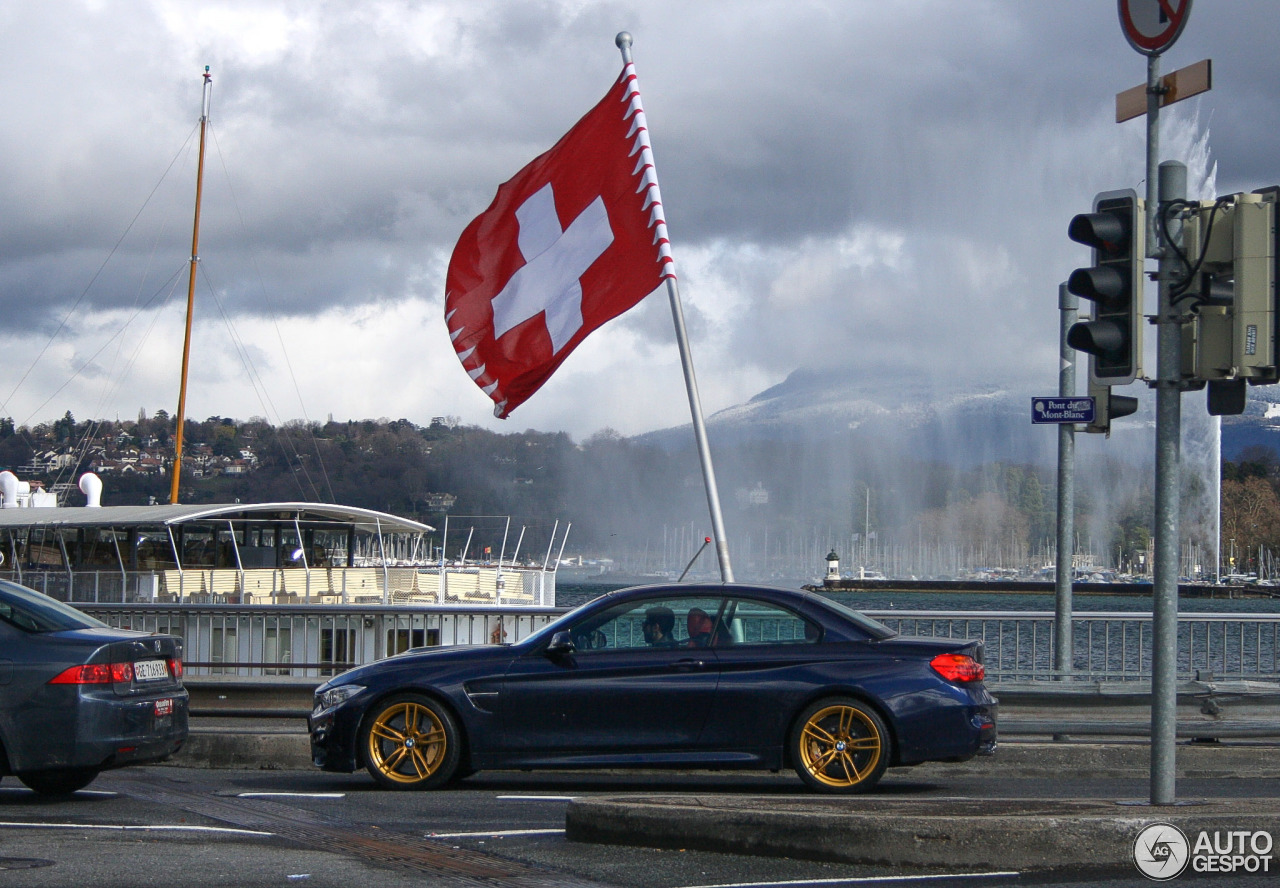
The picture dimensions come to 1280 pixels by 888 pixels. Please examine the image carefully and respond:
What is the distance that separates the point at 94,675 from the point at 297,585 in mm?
23865

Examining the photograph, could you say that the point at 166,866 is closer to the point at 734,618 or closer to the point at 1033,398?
the point at 734,618

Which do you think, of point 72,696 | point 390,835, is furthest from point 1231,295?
point 72,696

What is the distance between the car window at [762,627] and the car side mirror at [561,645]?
1.07m

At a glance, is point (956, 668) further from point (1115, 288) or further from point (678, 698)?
point (1115, 288)

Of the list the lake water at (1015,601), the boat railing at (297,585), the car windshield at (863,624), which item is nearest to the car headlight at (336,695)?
the car windshield at (863,624)

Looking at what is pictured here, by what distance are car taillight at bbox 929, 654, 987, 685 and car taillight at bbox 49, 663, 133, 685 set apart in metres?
5.75

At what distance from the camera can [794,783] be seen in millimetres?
11297

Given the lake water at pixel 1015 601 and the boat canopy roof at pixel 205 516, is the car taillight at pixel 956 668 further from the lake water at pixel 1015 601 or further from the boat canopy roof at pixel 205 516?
the lake water at pixel 1015 601

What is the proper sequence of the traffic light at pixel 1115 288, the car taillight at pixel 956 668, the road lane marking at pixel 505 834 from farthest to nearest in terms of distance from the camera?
the car taillight at pixel 956 668 → the road lane marking at pixel 505 834 → the traffic light at pixel 1115 288

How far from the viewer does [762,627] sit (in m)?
10.7

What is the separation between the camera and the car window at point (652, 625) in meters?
10.7

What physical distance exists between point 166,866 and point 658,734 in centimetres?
381

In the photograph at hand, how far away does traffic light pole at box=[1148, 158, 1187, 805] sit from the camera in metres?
7.97

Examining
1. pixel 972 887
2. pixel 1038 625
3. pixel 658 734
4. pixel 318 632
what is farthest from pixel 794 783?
pixel 318 632
